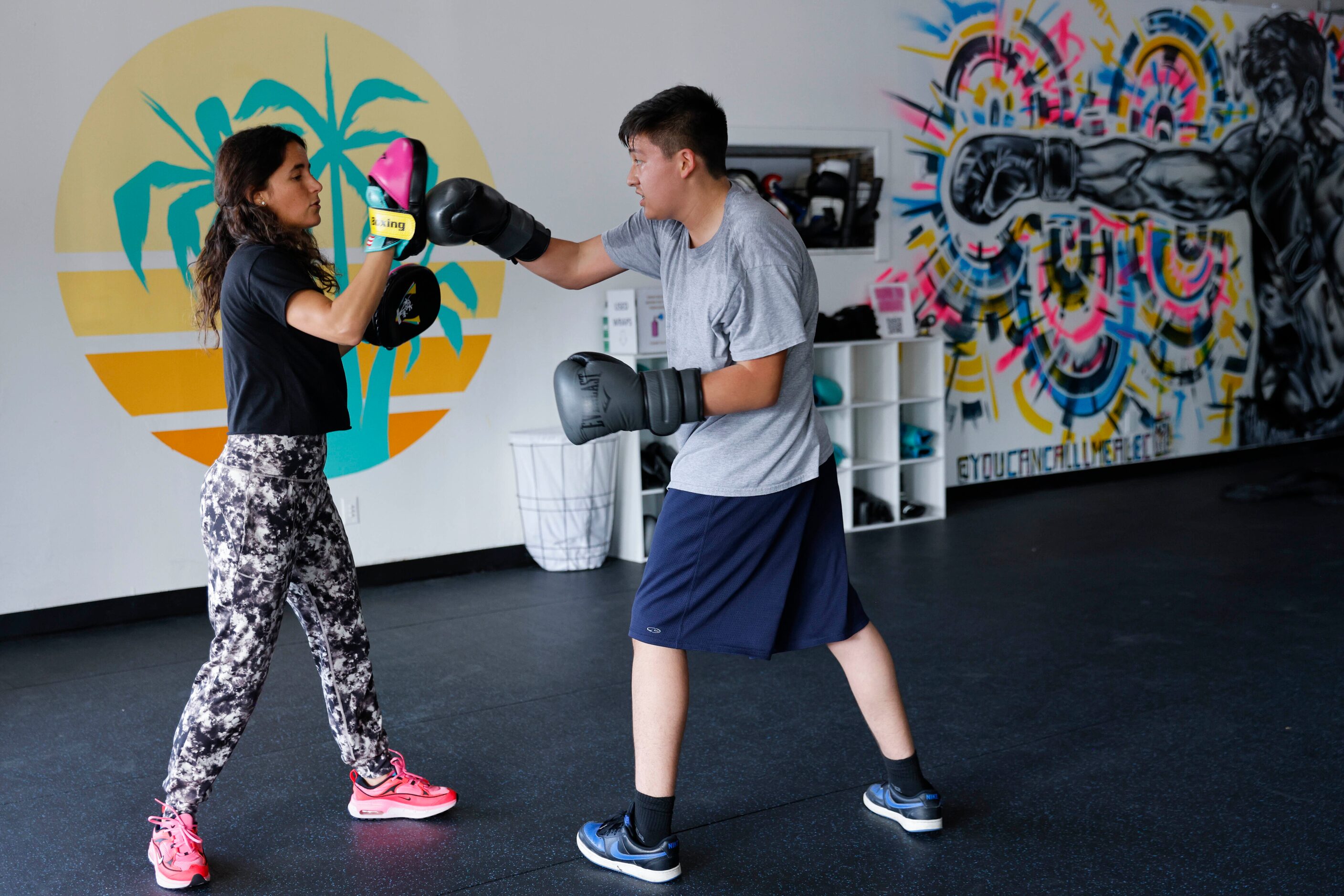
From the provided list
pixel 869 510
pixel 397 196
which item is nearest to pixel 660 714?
pixel 397 196

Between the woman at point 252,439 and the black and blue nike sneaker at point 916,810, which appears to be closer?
the woman at point 252,439

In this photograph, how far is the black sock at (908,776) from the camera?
2.42 metres

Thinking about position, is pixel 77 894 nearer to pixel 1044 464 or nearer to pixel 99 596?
pixel 99 596

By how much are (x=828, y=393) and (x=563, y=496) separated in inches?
60.5

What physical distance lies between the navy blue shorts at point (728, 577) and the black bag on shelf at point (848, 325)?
347 centimetres

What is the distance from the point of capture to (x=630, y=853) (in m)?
2.27

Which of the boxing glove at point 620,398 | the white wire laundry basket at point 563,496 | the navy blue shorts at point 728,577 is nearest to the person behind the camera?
the boxing glove at point 620,398

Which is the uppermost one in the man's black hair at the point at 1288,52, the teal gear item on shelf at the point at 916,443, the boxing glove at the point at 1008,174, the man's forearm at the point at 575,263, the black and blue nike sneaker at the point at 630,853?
the man's black hair at the point at 1288,52

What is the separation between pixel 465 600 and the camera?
4605mm

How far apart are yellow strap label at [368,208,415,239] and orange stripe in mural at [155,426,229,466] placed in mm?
2596

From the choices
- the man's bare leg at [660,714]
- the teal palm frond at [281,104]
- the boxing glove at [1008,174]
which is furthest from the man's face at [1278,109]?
the man's bare leg at [660,714]

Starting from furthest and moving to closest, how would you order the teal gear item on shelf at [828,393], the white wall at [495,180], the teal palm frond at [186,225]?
the teal gear item on shelf at [828,393]
the teal palm frond at [186,225]
the white wall at [495,180]

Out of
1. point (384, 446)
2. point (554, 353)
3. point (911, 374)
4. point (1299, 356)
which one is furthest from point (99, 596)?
point (1299, 356)

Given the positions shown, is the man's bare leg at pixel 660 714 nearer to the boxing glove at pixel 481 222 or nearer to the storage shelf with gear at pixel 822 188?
the boxing glove at pixel 481 222
